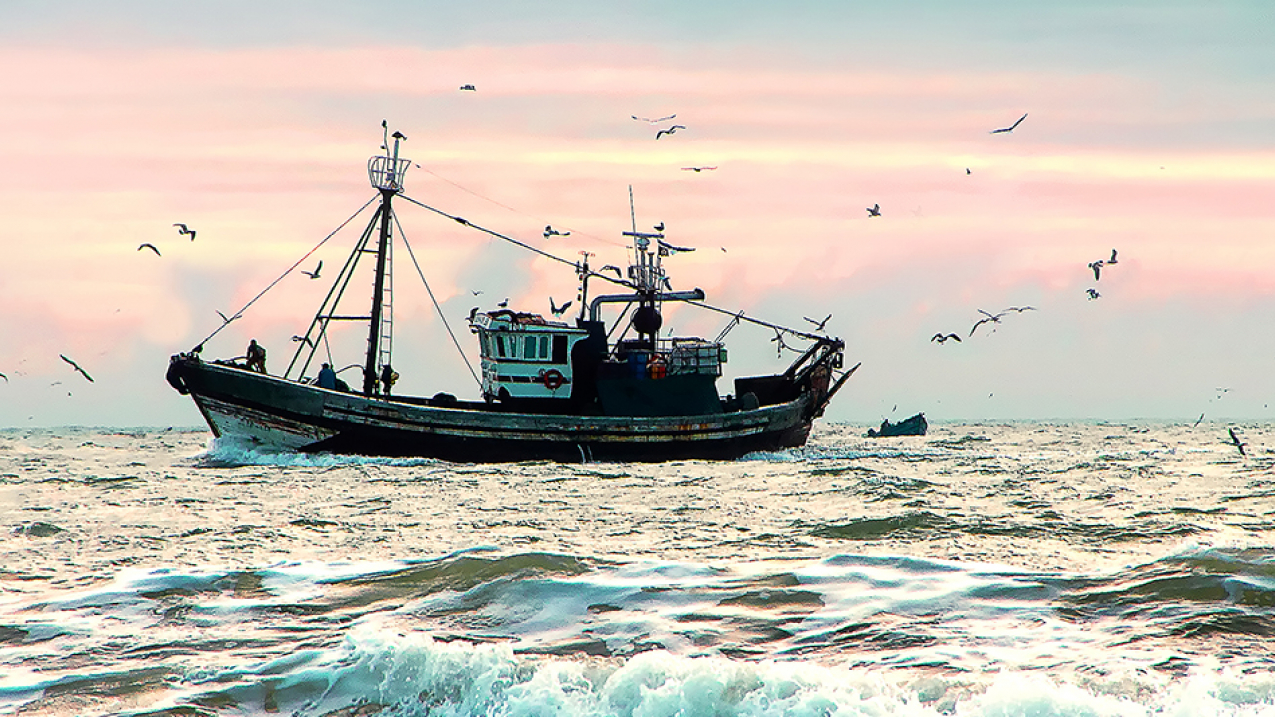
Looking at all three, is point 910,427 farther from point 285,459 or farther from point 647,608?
point 647,608

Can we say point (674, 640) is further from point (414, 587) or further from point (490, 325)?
point (490, 325)

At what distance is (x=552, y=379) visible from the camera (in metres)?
38.2

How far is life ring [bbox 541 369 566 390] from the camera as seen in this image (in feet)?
125

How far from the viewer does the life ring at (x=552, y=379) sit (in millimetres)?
38125

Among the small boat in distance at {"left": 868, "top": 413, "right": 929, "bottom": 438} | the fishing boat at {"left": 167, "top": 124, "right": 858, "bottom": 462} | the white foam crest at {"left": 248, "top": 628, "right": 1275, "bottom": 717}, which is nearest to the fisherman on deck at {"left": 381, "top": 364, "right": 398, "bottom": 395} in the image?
the fishing boat at {"left": 167, "top": 124, "right": 858, "bottom": 462}

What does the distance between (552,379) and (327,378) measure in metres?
7.10

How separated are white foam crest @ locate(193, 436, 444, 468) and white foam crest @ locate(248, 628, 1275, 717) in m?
24.3

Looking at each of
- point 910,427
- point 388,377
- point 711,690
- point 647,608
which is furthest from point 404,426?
point 910,427

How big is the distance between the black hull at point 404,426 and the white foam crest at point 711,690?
2575cm

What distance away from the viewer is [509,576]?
12477mm

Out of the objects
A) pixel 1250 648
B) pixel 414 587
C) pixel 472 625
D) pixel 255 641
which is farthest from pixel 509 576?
pixel 1250 648

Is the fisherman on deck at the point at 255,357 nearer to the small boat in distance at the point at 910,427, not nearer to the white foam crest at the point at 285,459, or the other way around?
the white foam crest at the point at 285,459

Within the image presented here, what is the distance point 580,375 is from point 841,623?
93.6 ft

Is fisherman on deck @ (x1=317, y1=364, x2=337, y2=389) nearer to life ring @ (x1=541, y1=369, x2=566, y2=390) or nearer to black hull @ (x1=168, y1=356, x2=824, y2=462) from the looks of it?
black hull @ (x1=168, y1=356, x2=824, y2=462)
